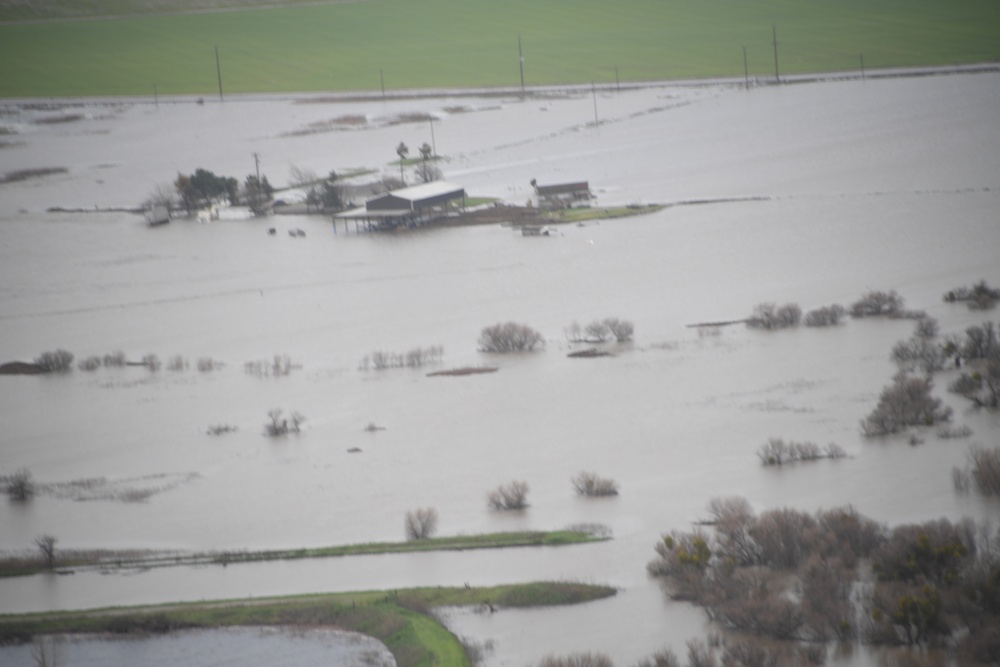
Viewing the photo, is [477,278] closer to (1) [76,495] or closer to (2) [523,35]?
(1) [76,495]

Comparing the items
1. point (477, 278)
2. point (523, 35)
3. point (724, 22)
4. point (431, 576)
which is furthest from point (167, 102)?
point (431, 576)

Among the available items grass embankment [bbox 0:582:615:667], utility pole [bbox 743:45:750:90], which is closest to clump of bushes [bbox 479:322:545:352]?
grass embankment [bbox 0:582:615:667]

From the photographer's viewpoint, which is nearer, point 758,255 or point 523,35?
point 758,255

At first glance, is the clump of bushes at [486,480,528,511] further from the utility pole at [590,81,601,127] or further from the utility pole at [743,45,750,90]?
the utility pole at [743,45,750,90]

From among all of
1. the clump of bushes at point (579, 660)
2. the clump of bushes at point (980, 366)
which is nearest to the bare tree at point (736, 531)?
the clump of bushes at point (579, 660)

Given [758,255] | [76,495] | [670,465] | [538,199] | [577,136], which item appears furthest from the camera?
[577,136]

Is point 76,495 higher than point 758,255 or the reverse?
the reverse

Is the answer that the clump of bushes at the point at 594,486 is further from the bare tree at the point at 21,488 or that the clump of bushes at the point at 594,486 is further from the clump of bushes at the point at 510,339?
the bare tree at the point at 21,488
